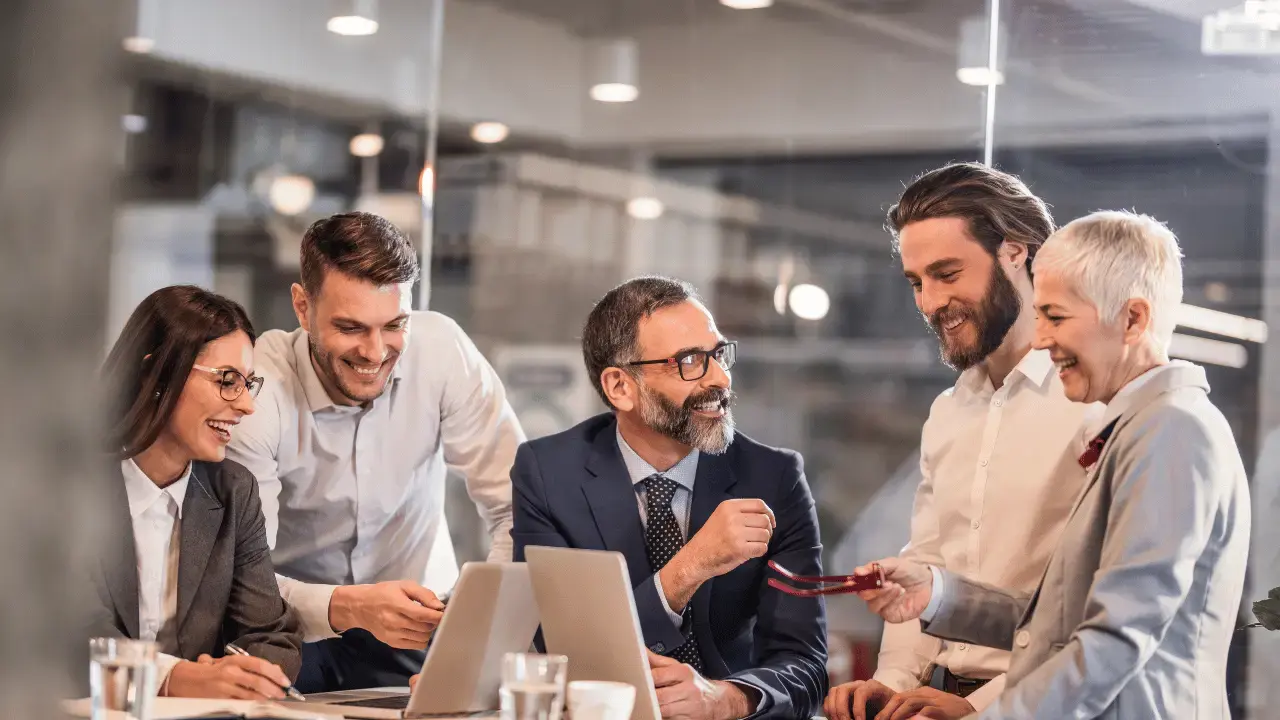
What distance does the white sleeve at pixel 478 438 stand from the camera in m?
3.06

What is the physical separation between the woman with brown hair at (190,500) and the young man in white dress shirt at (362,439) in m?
0.19

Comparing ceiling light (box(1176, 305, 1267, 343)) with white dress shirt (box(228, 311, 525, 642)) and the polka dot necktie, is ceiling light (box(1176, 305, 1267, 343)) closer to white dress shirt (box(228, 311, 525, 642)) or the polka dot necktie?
the polka dot necktie

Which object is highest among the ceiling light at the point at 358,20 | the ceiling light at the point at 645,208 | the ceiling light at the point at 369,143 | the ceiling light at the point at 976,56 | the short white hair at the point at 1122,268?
the ceiling light at the point at 358,20

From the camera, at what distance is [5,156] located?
1.22ft

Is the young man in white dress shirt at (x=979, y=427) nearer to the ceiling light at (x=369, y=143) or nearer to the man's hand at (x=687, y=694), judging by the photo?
the man's hand at (x=687, y=694)

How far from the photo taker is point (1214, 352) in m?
3.55

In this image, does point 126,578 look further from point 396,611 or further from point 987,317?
point 987,317

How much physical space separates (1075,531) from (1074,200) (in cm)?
242

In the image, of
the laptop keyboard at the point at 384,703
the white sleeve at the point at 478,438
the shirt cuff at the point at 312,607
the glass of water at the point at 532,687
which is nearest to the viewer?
the glass of water at the point at 532,687

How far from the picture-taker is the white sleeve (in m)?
3.06

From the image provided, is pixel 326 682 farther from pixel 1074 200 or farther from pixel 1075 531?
pixel 1074 200

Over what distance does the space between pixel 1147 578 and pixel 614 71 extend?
12.6 feet

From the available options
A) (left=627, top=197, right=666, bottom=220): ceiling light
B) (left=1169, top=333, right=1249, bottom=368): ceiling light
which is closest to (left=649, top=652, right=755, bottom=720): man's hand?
(left=1169, top=333, right=1249, bottom=368): ceiling light

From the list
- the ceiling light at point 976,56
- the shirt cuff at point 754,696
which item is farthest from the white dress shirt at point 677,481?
the ceiling light at point 976,56
